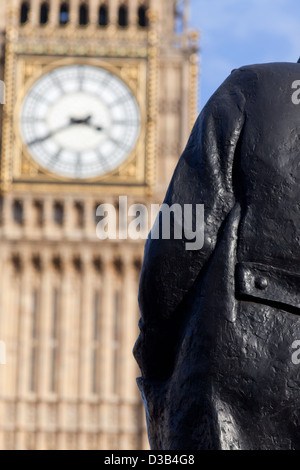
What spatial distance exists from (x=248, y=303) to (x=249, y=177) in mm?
242

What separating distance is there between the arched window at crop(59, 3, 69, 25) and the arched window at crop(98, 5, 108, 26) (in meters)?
0.71

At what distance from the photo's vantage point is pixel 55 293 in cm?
2880

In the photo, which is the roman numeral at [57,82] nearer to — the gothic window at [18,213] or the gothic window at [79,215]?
the gothic window at [79,215]

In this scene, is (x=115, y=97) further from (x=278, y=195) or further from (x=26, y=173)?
(x=278, y=195)

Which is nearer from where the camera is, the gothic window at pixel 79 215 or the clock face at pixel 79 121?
the clock face at pixel 79 121

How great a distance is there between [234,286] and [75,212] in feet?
85.1

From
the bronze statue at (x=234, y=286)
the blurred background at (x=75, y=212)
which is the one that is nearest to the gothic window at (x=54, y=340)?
the blurred background at (x=75, y=212)

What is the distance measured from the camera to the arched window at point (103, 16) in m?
30.1

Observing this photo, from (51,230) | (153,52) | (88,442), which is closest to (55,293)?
(51,230)

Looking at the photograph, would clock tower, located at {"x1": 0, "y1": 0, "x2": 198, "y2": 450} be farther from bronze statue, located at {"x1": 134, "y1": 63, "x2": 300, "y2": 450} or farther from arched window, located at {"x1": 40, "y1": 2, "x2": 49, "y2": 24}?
bronze statue, located at {"x1": 134, "y1": 63, "x2": 300, "y2": 450}

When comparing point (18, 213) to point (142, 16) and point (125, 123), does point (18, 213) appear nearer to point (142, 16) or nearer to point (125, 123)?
point (125, 123)

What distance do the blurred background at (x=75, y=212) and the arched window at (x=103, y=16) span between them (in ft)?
1.89

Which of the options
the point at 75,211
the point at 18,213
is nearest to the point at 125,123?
the point at 75,211

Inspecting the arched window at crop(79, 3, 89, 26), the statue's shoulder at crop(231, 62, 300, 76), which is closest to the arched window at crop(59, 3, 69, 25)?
the arched window at crop(79, 3, 89, 26)
